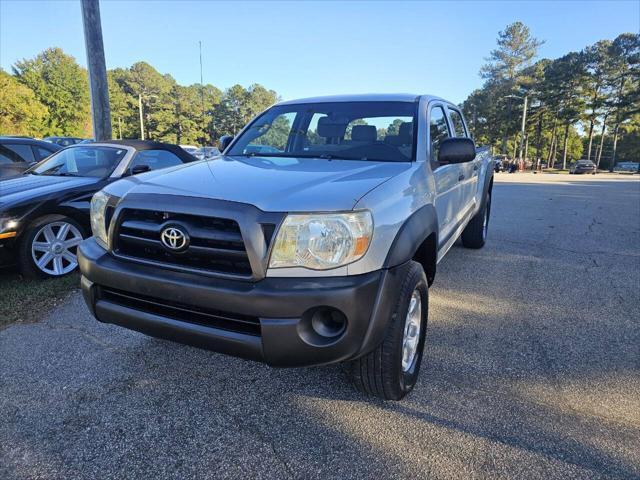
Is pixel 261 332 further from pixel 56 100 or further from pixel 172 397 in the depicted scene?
pixel 56 100

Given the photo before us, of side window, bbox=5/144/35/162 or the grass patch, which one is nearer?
the grass patch

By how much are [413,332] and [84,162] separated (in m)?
4.58

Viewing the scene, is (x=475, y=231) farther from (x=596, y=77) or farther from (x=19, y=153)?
(x=596, y=77)

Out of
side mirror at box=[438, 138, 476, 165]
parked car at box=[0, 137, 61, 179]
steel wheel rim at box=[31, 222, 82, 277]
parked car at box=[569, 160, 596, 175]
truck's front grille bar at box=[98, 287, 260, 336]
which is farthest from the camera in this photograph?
parked car at box=[569, 160, 596, 175]

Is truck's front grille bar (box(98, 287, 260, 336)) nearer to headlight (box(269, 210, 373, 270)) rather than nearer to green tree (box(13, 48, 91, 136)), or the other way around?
headlight (box(269, 210, 373, 270))

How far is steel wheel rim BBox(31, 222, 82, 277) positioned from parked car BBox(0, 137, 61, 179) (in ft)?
8.83

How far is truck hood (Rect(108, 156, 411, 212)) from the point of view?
6.43 feet

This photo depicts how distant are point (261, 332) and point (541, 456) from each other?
141cm

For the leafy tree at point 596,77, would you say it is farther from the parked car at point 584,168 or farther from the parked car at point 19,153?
the parked car at point 19,153

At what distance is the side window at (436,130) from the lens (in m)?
3.11

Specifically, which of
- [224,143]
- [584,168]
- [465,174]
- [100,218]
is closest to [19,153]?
[224,143]

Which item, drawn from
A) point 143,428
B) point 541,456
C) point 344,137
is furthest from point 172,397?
point 344,137

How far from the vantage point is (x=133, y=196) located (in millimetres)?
2223

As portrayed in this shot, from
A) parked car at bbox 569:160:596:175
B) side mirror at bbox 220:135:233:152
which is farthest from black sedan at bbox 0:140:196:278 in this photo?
parked car at bbox 569:160:596:175
